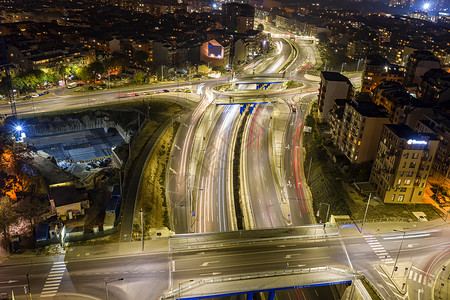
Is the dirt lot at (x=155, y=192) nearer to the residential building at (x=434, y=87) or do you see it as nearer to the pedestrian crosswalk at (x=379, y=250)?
the pedestrian crosswalk at (x=379, y=250)

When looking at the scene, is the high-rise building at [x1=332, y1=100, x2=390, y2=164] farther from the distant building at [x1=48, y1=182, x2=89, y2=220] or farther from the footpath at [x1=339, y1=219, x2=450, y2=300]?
the distant building at [x1=48, y1=182, x2=89, y2=220]

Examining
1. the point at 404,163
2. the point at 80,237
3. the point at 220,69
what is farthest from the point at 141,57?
the point at 404,163

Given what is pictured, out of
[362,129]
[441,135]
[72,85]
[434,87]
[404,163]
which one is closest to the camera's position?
[404,163]

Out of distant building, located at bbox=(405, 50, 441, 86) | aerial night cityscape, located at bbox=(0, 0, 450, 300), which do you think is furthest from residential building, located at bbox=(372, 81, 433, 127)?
distant building, located at bbox=(405, 50, 441, 86)

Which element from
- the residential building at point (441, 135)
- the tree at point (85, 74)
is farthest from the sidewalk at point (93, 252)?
the tree at point (85, 74)

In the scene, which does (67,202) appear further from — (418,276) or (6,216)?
(418,276)

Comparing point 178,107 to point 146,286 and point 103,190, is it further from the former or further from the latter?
point 146,286
